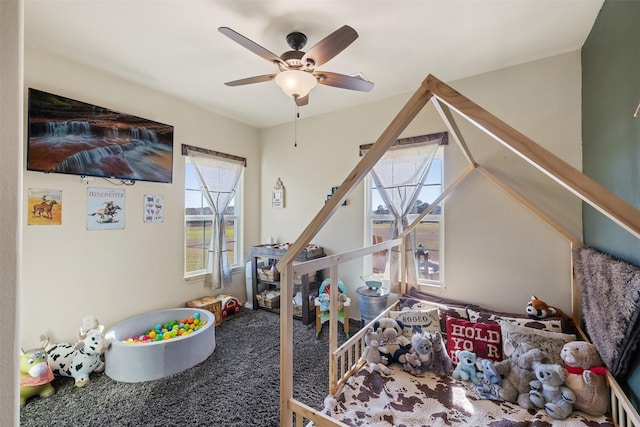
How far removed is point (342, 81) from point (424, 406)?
219 centimetres

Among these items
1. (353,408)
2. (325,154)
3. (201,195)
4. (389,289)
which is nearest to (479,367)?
(353,408)

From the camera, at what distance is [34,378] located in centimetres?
183

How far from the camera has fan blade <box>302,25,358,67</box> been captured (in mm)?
1463

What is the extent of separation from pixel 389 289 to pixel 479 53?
2.28 m

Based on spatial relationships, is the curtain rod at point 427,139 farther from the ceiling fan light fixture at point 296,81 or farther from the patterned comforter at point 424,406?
the patterned comforter at point 424,406

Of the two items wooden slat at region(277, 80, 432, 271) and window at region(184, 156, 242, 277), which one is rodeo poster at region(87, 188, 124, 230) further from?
wooden slat at region(277, 80, 432, 271)

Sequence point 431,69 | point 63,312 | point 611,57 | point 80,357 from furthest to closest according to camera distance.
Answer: point 431,69 < point 63,312 < point 80,357 < point 611,57

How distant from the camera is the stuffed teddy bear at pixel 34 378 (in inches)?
71.1

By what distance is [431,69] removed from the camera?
2.38 meters

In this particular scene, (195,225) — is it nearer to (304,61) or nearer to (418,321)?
(304,61)

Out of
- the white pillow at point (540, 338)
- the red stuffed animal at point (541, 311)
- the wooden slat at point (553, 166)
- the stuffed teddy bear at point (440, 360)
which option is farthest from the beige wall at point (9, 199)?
the red stuffed animal at point (541, 311)

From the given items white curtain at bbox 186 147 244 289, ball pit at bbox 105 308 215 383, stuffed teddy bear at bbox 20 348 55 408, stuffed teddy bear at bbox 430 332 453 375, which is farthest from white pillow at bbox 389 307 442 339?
stuffed teddy bear at bbox 20 348 55 408

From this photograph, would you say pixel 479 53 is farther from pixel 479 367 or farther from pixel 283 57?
pixel 479 367

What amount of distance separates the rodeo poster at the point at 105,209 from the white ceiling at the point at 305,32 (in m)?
1.16
